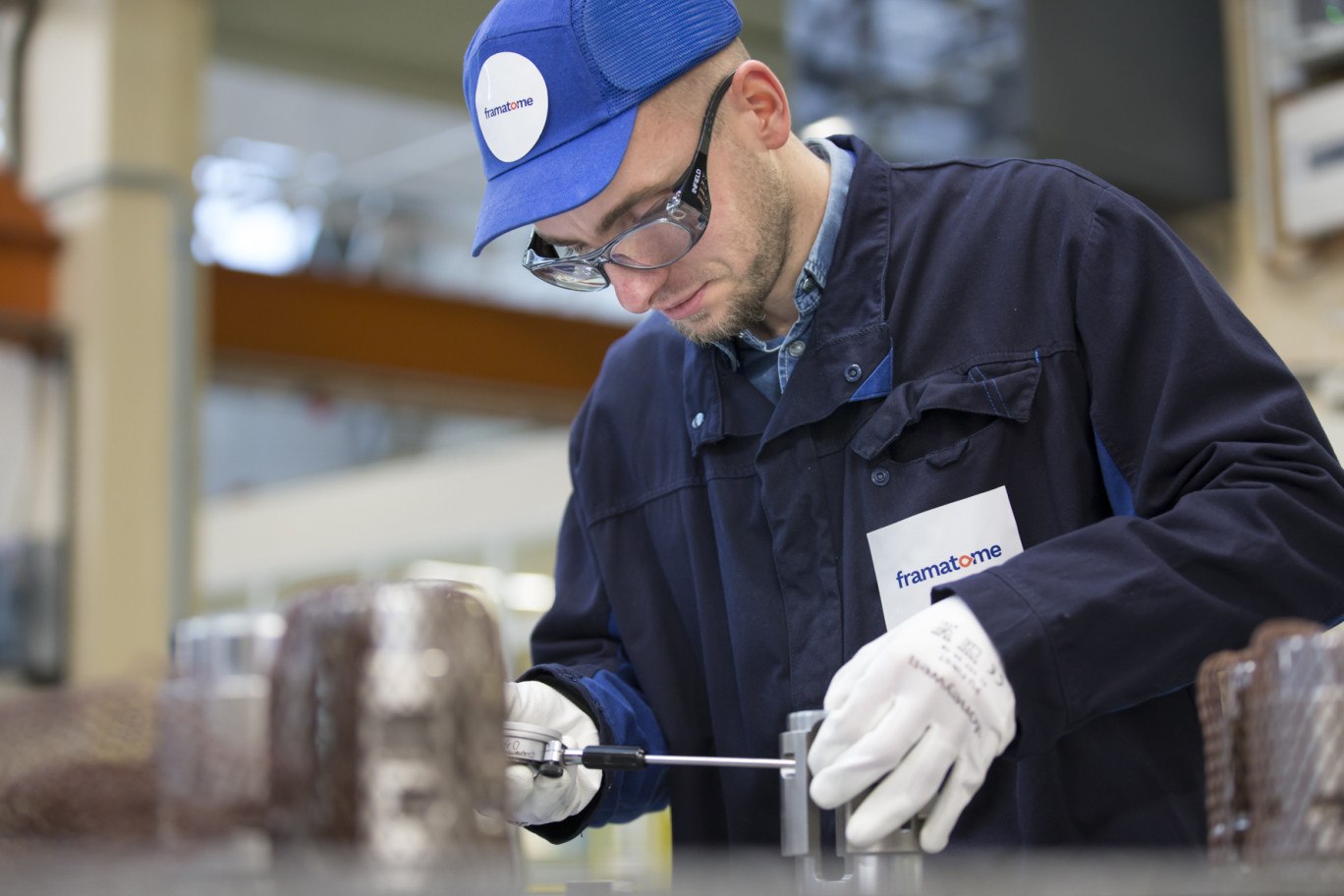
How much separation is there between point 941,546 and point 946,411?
0.47 feet

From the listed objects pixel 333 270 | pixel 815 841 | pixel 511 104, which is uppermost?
pixel 333 270

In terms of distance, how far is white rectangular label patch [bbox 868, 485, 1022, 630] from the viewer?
1.47 m

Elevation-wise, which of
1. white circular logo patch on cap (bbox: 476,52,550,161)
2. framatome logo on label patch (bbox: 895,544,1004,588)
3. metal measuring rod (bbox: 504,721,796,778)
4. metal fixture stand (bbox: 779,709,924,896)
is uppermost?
white circular logo patch on cap (bbox: 476,52,550,161)

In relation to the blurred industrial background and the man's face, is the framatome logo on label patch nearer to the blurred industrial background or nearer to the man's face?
the man's face

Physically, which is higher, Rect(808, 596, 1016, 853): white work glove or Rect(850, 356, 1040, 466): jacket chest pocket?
Rect(850, 356, 1040, 466): jacket chest pocket

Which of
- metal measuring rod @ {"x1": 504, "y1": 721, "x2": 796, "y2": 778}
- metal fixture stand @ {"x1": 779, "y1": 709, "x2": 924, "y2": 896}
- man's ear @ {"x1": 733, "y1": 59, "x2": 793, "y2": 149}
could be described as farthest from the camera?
man's ear @ {"x1": 733, "y1": 59, "x2": 793, "y2": 149}

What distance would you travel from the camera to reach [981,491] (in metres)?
1.48

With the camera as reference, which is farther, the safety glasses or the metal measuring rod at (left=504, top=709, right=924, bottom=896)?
the safety glasses

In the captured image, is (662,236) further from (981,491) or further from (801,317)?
(981,491)

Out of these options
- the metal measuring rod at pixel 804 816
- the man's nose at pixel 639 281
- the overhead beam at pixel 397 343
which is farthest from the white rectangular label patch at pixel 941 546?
the overhead beam at pixel 397 343

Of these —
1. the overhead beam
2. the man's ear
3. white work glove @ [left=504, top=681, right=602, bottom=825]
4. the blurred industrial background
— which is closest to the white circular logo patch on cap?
the man's ear

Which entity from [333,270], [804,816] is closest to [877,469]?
[804,816]

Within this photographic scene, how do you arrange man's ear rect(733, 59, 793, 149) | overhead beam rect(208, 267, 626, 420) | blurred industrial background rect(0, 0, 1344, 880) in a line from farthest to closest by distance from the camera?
overhead beam rect(208, 267, 626, 420)
blurred industrial background rect(0, 0, 1344, 880)
man's ear rect(733, 59, 793, 149)

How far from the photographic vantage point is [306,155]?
8.74 m
